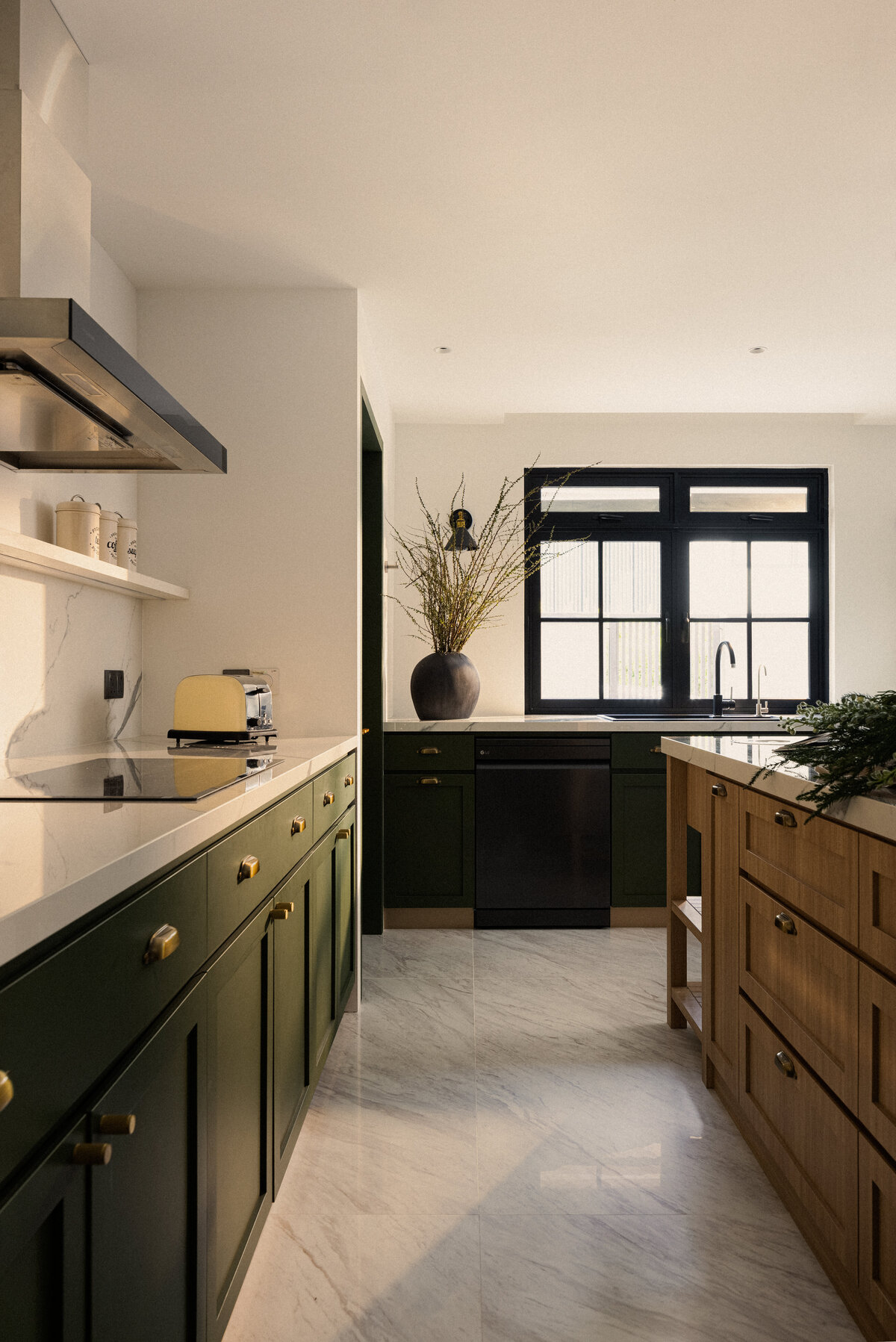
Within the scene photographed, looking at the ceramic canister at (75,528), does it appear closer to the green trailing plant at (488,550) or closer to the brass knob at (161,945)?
the brass knob at (161,945)

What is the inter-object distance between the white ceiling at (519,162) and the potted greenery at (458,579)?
39.5 inches

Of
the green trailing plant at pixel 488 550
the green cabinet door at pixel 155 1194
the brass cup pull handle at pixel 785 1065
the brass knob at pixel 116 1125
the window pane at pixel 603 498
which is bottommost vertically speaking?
the brass cup pull handle at pixel 785 1065

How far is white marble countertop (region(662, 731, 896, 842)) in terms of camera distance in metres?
1.30

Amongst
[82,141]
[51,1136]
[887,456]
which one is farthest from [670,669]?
[51,1136]

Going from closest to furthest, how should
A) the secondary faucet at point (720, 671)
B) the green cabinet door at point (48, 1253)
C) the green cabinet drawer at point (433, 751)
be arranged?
the green cabinet door at point (48, 1253) < the green cabinet drawer at point (433, 751) < the secondary faucet at point (720, 671)

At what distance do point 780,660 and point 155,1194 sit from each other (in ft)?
14.6

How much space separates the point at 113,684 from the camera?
8.86ft

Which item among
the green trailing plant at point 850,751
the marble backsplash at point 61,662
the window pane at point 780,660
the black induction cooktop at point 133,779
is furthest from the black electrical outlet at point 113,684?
the window pane at point 780,660

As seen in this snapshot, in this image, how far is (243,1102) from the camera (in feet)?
4.66

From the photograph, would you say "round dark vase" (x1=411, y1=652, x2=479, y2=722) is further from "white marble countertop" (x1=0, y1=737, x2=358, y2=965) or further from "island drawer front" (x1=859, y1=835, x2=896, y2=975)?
"island drawer front" (x1=859, y1=835, x2=896, y2=975)

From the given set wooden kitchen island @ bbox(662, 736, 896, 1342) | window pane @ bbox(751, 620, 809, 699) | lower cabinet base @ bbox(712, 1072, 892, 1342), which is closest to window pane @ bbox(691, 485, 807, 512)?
window pane @ bbox(751, 620, 809, 699)

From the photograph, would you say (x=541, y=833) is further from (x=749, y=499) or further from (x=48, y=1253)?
(x=48, y=1253)

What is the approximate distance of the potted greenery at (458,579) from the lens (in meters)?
4.00

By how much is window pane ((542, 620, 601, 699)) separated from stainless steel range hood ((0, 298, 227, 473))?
293 centimetres
